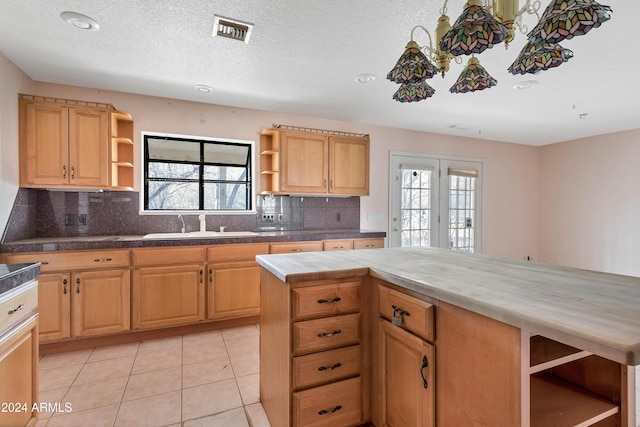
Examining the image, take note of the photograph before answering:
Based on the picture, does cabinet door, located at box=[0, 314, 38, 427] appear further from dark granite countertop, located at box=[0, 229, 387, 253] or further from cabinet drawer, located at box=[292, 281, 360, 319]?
cabinet drawer, located at box=[292, 281, 360, 319]

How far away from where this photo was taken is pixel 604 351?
2.32 ft

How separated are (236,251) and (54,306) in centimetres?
154

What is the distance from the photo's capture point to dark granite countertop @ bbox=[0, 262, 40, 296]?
1343mm

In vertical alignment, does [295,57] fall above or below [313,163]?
above

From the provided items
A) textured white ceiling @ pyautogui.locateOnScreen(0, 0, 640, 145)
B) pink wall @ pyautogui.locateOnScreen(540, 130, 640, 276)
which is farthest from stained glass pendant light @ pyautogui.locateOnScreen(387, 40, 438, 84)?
pink wall @ pyautogui.locateOnScreen(540, 130, 640, 276)

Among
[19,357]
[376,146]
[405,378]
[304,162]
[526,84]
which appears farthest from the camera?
[376,146]

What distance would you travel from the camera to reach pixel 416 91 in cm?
168

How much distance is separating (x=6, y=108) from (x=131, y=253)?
1505mm

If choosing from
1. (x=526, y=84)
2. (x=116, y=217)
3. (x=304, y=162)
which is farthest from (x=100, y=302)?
(x=526, y=84)

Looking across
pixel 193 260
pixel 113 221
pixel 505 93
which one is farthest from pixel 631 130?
pixel 113 221

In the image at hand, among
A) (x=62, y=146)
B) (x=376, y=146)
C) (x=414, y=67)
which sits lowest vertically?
(x=62, y=146)

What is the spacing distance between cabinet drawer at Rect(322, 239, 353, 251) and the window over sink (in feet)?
3.53

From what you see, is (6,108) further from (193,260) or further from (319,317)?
(319,317)

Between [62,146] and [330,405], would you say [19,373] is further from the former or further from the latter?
[62,146]
